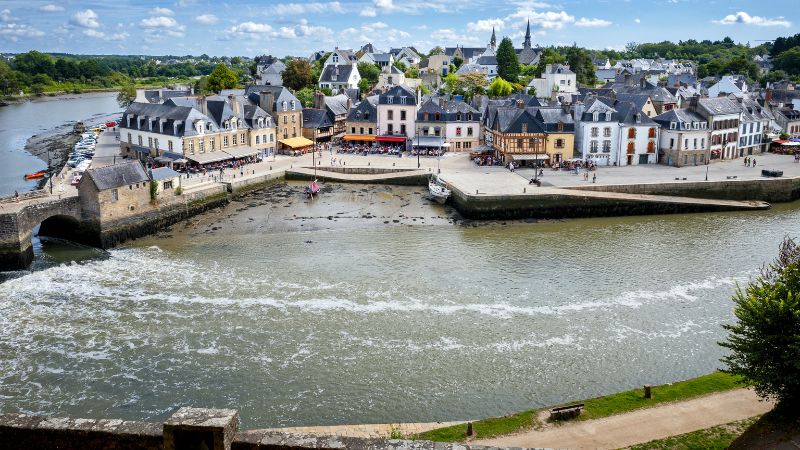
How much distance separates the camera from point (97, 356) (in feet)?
58.9

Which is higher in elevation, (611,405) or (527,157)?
(527,157)

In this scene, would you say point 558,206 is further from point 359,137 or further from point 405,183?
point 359,137

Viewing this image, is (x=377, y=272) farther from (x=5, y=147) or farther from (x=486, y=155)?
(x=5, y=147)

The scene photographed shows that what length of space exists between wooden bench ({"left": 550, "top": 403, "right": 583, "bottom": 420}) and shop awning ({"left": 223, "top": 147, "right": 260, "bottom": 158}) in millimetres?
33122

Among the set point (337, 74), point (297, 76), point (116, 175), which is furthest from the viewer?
point (337, 74)

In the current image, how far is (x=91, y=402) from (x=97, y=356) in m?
2.56

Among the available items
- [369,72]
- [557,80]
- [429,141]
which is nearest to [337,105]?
[429,141]

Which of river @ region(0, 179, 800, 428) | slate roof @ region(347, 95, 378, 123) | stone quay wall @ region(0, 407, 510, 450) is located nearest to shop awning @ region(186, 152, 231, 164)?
river @ region(0, 179, 800, 428)

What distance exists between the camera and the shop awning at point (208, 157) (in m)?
40.5

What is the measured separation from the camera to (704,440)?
12.6 meters

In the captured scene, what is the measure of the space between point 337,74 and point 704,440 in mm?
63645

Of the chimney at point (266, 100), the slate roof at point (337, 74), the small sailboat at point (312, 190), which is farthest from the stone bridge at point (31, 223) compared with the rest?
the slate roof at point (337, 74)

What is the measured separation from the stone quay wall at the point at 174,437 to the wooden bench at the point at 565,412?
285 inches

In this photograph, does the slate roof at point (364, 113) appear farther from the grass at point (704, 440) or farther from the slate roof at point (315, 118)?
the grass at point (704, 440)
